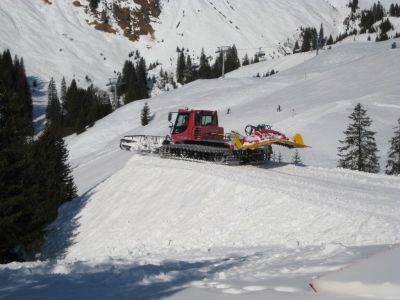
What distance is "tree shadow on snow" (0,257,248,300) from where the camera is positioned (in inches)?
269

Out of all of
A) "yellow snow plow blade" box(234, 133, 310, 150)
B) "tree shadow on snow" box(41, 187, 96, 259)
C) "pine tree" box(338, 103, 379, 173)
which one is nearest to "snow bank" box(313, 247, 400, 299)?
"yellow snow plow blade" box(234, 133, 310, 150)

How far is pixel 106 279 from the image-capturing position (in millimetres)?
8117

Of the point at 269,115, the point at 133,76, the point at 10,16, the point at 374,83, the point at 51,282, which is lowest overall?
the point at 51,282

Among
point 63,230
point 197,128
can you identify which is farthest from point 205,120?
point 63,230

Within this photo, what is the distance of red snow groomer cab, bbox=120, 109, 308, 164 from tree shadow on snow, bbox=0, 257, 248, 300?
1192 centimetres

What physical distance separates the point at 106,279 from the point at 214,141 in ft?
55.7

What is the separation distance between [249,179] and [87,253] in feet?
22.8

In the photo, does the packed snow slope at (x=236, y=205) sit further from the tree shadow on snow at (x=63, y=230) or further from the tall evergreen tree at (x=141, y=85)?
the tall evergreen tree at (x=141, y=85)

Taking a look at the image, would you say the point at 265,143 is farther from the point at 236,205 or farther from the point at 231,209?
the point at 231,209

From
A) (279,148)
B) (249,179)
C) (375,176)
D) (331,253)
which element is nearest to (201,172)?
(249,179)

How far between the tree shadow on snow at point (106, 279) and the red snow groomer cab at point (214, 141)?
11.9 metres

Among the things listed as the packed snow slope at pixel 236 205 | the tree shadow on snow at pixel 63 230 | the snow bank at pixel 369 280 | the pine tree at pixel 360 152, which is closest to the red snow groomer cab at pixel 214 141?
the packed snow slope at pixel 236 205

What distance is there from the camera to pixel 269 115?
50.1m

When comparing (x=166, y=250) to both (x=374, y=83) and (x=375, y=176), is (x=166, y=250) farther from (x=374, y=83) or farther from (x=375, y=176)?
(x=374, y=83)
